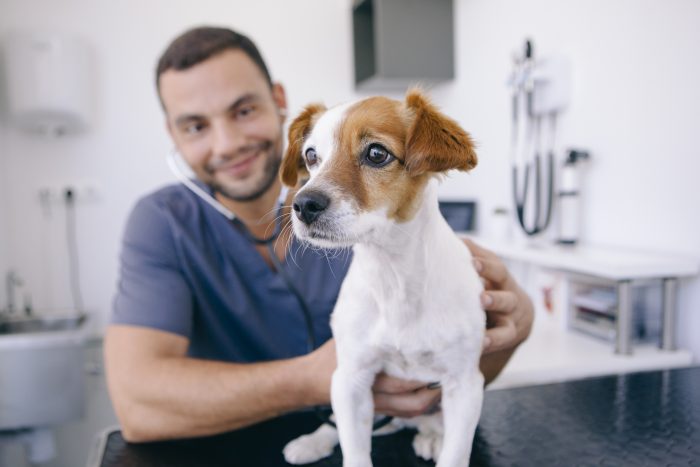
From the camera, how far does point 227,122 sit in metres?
1.05

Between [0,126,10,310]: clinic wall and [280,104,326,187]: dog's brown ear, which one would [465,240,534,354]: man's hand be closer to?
[280,104,326,187]: dog's brown ear

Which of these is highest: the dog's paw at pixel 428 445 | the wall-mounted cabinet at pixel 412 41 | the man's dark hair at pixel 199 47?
the wall-mounted cabinet at pixel 412 41

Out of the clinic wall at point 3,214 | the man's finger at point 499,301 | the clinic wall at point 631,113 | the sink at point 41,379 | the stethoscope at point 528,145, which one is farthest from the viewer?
the clinic wall at point 3,214

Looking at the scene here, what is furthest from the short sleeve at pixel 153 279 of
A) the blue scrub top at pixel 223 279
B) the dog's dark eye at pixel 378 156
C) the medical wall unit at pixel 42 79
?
the medical wall unit at pixel 42 79

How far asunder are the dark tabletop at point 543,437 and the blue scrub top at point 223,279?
0.66 ft

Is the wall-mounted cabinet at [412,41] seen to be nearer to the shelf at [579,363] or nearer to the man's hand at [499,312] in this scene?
the shelf at [579,363]

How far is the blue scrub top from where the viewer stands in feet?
3.24

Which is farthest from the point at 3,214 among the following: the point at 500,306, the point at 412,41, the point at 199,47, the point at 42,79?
the point at 500,306

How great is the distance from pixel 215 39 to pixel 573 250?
1.05 m

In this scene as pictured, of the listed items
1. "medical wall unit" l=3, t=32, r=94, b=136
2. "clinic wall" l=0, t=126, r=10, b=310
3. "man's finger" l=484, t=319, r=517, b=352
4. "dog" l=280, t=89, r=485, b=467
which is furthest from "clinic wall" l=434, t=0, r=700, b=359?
"clinic wall" l=0, t=126, r=10, b=310

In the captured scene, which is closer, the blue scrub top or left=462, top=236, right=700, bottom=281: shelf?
the blue scrub top

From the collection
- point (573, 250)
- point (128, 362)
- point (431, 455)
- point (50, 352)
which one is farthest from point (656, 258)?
point (50, 352)

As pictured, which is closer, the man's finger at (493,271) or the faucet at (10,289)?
the man's finger at (493,271)

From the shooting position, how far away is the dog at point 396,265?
1.87 feet
